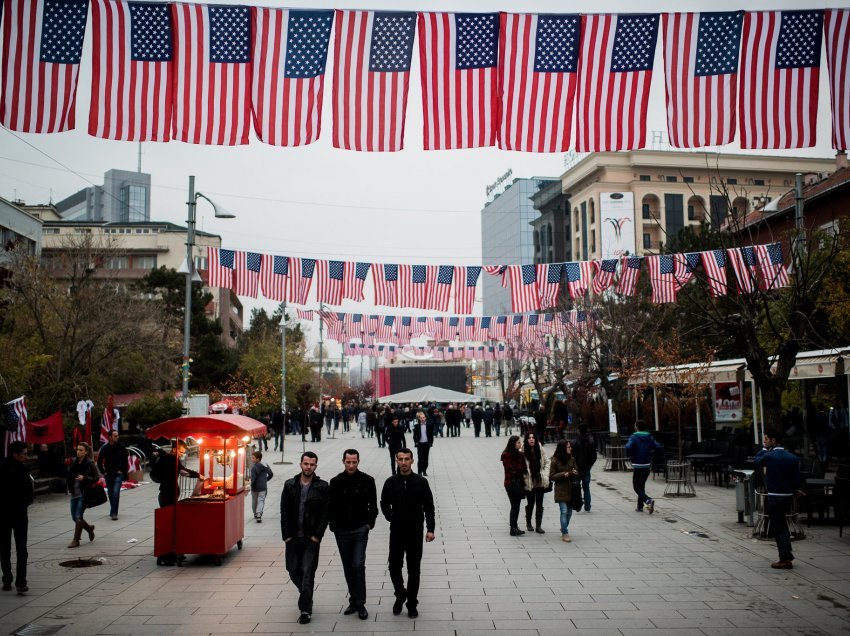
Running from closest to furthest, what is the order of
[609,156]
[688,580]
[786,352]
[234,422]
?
[688,580]
[234,422]
[786,352]
[609,156]

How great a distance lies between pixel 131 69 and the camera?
10.2m

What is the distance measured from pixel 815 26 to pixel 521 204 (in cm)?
11704

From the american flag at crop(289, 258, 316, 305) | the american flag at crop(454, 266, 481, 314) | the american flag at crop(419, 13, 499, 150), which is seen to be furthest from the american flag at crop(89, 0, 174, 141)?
the american flag at crop(454, 266, 481, 314)

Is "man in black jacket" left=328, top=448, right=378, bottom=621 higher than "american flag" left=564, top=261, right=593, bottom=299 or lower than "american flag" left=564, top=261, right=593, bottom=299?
lower

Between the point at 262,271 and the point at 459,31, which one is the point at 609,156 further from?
the point at 459,31

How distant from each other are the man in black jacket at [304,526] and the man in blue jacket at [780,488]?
5974 millimetres

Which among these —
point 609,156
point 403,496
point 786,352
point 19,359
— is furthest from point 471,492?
point 609,156

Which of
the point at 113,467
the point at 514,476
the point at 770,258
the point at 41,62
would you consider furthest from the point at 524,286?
the point at 41,62

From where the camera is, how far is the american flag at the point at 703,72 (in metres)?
10.6

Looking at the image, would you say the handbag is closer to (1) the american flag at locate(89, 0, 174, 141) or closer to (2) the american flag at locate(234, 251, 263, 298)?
(1) the american flag at locate(89, 0, 174, 141)

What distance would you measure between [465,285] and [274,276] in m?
6.56

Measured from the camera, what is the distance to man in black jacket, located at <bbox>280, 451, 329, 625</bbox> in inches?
303

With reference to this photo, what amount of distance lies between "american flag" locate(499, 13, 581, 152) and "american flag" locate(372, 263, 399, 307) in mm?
15290

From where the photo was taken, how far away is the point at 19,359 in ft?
63.6
